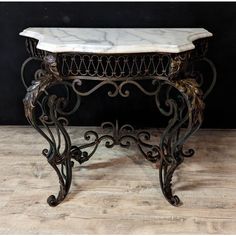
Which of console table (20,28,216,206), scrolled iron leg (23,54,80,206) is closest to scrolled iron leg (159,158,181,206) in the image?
console table (20,28,216,206)

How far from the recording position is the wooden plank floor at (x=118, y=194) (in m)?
1.20

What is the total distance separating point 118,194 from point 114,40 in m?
0.66

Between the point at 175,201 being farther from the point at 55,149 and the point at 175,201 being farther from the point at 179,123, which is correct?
the point at 55,149

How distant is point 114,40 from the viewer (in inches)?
46.1

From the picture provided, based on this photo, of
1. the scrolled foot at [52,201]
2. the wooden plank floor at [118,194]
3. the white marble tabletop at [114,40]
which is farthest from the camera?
the scrolled foot at [52,201]

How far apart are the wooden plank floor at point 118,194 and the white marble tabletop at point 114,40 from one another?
2.09 feet

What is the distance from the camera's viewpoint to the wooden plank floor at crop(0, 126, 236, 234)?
47.1 inches

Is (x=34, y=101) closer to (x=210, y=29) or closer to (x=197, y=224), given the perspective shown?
(x=197, y=224)

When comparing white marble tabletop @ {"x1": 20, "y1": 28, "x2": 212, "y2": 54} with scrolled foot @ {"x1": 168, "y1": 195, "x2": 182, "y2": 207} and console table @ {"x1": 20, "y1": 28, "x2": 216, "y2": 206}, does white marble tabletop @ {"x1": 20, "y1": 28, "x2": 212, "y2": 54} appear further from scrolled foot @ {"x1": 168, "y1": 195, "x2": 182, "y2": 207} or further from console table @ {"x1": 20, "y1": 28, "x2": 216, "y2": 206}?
scrolled foot @ {"x1": 168, "y1": 195, "x2": 182, "y2": 207}

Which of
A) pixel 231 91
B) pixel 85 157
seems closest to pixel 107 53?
pixel 85 157

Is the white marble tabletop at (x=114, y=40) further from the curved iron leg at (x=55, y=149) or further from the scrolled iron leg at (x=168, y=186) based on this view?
the scrolled iron leg at (x=168, y=186)

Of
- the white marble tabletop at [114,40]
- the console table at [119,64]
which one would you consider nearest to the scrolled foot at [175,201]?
the console table at [119,64]

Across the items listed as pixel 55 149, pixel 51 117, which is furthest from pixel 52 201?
pixel 51 117

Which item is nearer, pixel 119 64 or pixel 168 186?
pixel 119 64
